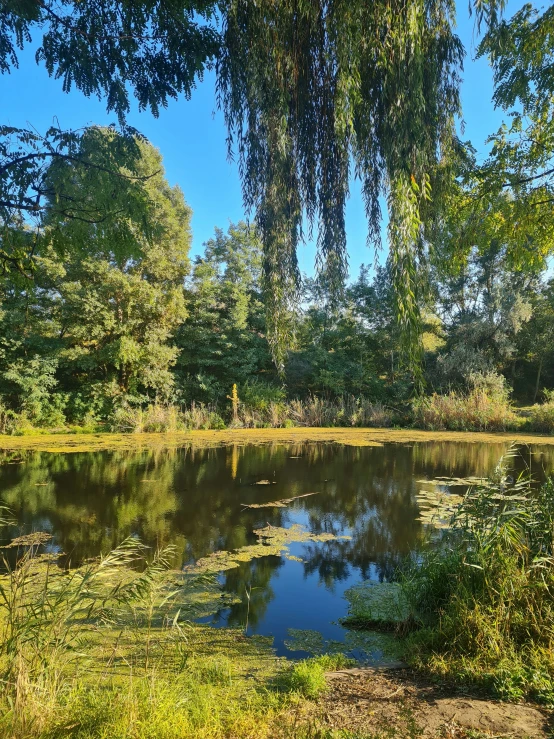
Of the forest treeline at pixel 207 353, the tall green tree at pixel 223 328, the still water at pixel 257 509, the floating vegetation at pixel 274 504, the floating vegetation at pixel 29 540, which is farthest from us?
the tall green tree at pixel 223 328

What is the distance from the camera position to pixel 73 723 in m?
1.93

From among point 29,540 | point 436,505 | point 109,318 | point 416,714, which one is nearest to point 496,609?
point 416,714

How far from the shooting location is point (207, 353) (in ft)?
59.8

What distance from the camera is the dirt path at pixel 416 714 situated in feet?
6.70

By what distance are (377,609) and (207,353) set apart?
15120mm

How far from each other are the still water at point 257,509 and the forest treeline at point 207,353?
3.83 m

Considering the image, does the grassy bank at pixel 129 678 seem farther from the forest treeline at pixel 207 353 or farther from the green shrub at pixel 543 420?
the green shrub at pixel 543 420

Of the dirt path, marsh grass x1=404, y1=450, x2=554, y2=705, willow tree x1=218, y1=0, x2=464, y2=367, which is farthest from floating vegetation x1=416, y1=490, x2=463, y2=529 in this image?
willow tree x1=218, y1=0, x2=464, y2=367

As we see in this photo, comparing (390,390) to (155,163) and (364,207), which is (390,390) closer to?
(155,163)

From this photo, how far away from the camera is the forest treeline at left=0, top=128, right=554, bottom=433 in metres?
15.0

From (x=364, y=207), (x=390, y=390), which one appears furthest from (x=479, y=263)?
(x=364, y=207)

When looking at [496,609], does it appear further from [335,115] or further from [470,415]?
[470,415]

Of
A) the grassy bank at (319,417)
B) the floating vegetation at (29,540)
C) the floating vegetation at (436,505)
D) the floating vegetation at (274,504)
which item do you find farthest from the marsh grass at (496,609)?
the grassy bank at (319,417)

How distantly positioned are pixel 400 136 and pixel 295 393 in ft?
57.2
